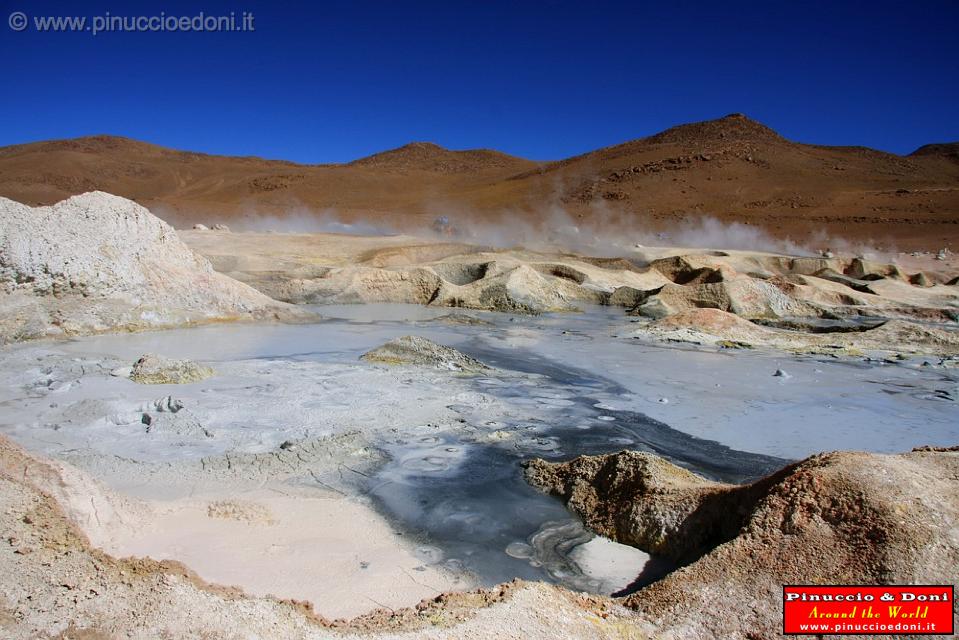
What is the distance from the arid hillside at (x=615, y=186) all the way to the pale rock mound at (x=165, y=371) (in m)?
32.7

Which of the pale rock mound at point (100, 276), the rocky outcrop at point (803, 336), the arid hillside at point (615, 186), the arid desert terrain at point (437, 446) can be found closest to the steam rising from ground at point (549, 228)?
the arid hillside at point (615, 186)

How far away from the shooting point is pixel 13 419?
400 cm

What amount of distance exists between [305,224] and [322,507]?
36078mm

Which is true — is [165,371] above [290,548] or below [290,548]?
above

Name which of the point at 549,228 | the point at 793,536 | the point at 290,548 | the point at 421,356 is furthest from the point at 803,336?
the point at 549,228

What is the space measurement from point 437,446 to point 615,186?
2010 inches

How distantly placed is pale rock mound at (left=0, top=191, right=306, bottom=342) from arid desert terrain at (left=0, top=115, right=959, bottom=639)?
35mm

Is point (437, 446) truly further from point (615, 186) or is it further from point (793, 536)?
point (615, 186)

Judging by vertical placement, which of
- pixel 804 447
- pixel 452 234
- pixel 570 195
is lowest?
pixel 804 447

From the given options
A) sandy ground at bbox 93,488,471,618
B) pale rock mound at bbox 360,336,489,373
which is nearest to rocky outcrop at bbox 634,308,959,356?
pale rock mound at bbox 360,336,489,373

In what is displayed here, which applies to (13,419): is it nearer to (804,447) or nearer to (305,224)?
(804,447)

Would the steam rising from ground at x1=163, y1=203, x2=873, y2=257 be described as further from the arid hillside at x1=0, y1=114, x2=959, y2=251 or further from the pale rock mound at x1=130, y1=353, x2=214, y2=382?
the pale rock mound at x1=130, y1=353, x2=214, y2=382

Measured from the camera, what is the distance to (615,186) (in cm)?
5228

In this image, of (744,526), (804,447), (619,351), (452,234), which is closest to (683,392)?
(804,447)
